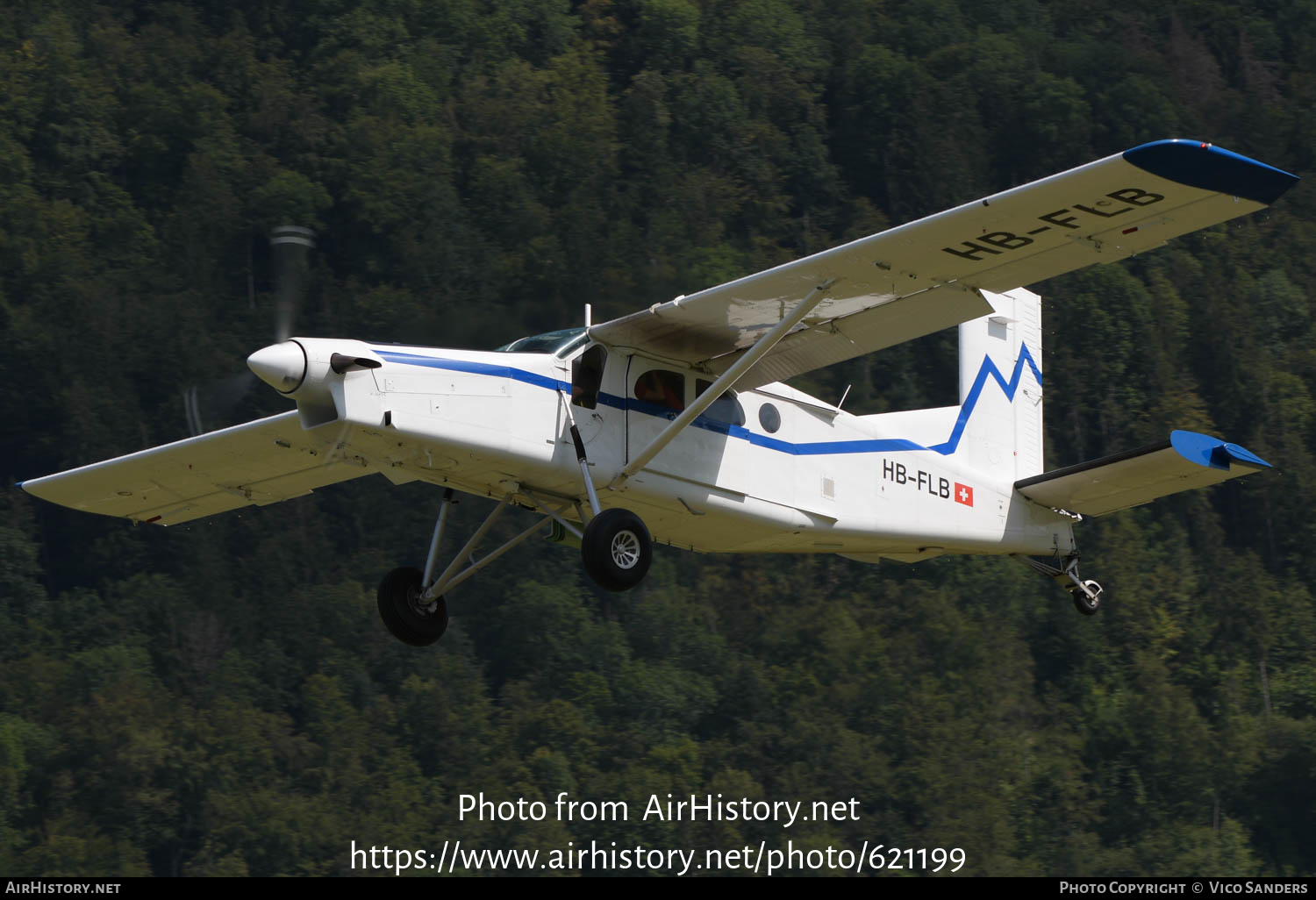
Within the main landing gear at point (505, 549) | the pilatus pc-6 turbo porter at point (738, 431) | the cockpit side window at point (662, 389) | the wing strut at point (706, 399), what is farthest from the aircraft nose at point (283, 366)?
the cockpit side window at point (662, 389)

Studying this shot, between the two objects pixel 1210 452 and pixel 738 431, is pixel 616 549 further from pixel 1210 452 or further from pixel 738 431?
pixel 1210 452

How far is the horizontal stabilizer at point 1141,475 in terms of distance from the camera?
15727 millimetres

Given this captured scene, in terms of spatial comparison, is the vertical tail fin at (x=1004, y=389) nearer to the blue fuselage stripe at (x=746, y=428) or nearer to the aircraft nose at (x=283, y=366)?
the blue fuselage stripe at (x=746, y=428)

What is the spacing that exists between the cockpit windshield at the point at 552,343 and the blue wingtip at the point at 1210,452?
4.54 metres

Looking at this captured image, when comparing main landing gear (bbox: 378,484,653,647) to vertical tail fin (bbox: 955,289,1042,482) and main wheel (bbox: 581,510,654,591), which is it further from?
vertical tail fin (bbox: 955,289,1042,482)

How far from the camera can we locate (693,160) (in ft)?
201

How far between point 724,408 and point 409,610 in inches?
106

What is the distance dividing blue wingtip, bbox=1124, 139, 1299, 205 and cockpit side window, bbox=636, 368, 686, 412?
12.4ft

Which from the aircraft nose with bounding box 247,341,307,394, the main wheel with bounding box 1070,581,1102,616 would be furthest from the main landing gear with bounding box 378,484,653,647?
the main wheel with bounding box 1070,581,1102,616

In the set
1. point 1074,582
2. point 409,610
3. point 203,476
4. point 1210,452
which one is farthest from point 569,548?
point 1210,452

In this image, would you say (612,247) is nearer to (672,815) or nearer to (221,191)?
(672,815)

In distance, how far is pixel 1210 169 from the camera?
1261 cm

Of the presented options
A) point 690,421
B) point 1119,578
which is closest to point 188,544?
point 1119,578

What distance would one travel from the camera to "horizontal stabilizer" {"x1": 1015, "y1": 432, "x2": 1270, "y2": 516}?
1573cm
